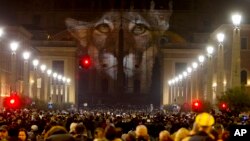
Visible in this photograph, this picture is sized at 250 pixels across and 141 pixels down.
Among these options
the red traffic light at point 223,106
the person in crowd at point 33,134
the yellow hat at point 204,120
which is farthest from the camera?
the red traffic light at point 223,106

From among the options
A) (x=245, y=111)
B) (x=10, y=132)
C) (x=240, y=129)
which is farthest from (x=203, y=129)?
(x=245, y=111)

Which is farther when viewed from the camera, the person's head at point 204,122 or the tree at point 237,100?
the tree at point 237,100

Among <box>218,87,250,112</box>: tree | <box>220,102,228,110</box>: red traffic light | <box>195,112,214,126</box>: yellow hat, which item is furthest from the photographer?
<box>218,87,250,112</box>: tree

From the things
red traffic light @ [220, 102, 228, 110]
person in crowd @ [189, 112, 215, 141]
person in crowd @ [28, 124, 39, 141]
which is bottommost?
person in crowd @ [28, 124, 39, 141]

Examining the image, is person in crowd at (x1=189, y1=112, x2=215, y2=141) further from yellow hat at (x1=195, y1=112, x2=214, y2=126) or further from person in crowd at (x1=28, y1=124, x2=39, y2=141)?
person in crowd at (x1=28, y1=124, x2=39, y2=141)

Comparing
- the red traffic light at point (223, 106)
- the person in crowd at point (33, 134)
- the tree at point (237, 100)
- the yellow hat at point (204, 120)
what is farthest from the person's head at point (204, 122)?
the tree at point (237, 100)

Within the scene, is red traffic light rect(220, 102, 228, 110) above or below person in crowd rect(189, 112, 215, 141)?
above

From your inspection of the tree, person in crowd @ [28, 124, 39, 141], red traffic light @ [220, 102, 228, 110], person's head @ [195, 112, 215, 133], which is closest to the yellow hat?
person's head @ [195, 112, 215, 133]

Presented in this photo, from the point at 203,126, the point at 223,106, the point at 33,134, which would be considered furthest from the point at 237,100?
the point at 203,126

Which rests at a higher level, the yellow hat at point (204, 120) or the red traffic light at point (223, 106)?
the red traffic light at point (223, 106)

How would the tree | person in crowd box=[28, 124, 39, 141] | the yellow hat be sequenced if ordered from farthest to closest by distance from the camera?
1. the tree
2. person in crowd box=[28, 124, 39, 141]
3. the yellow hat

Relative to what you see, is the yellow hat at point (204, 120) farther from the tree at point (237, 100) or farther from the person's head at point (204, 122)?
the tree at point (237, 100)

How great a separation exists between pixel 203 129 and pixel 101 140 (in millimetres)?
2110

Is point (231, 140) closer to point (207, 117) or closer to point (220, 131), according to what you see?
point (207, 117)
